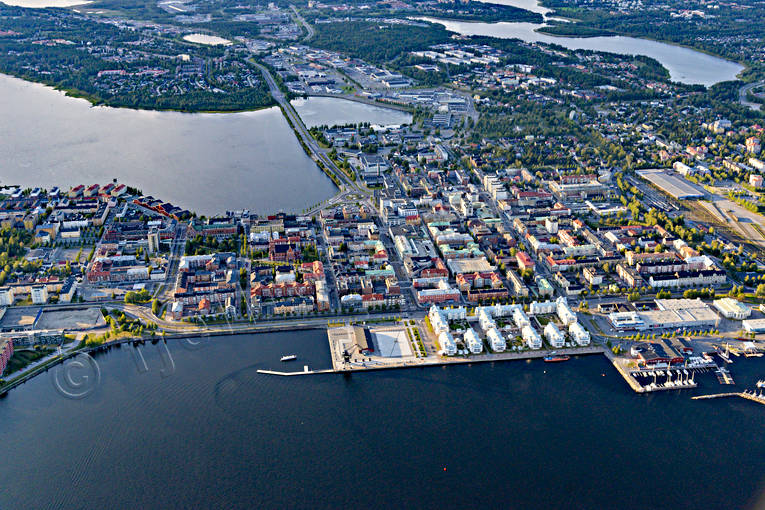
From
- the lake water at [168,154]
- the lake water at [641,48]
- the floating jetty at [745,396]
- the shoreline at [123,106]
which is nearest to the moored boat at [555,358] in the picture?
the floating jetty at [745,396]

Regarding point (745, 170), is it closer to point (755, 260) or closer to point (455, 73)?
point (755, 260)

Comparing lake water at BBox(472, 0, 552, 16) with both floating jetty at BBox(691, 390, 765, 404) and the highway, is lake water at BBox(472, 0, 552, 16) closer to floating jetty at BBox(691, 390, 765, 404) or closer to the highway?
the highway

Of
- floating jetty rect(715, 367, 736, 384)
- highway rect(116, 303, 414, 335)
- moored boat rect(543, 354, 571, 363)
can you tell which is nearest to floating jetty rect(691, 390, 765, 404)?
floating jetty rect(715, 367, 736, 384)

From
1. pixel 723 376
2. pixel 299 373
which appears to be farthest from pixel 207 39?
pixel 723 376

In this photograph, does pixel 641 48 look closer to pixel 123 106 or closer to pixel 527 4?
pixel 527 4

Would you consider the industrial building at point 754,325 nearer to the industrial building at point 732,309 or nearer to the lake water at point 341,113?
the industrial building at point 732,309

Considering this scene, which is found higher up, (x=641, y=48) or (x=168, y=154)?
(x=168, y=154)
